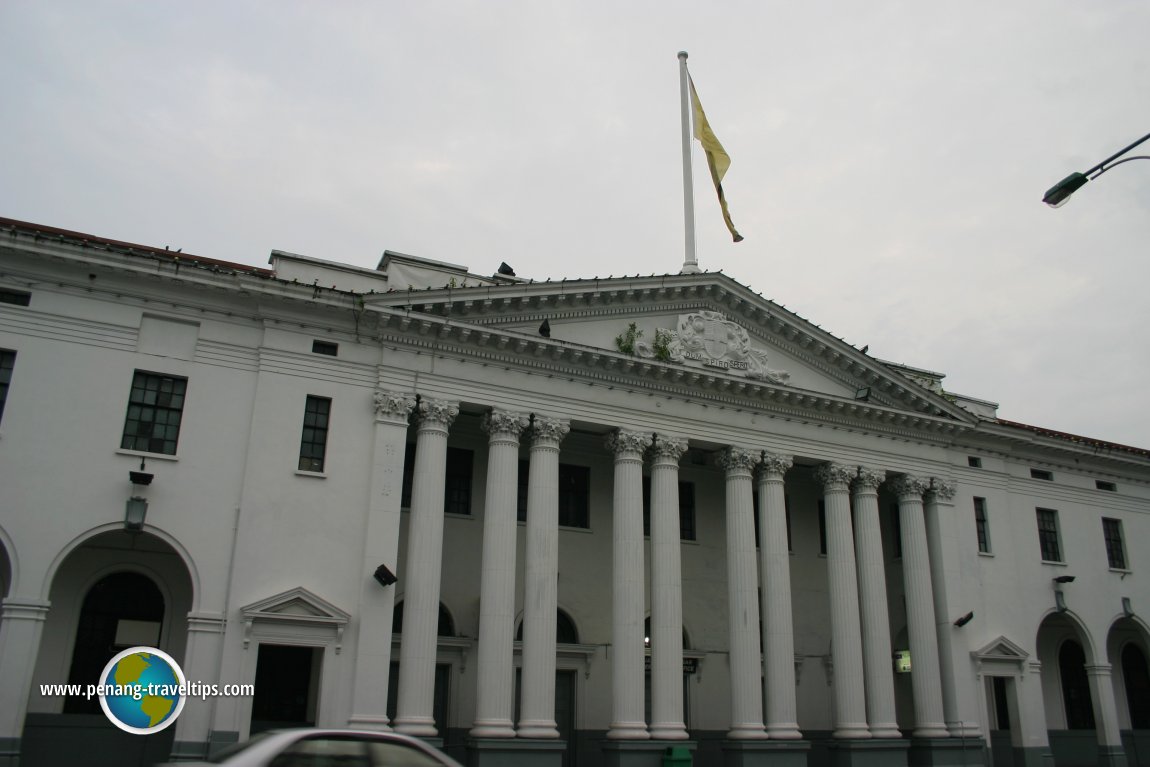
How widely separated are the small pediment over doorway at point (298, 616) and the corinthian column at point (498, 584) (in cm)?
338

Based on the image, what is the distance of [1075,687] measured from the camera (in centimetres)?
3241

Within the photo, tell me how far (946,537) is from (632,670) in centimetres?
1189

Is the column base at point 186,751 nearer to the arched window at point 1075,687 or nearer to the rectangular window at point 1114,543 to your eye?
the arched window at point 1075,687

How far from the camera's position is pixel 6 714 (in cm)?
1786

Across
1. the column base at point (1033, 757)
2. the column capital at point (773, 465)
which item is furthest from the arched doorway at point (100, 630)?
the column base at point (1033, 757)

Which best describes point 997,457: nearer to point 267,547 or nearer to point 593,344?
point 593,344

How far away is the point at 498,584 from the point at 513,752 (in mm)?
3755

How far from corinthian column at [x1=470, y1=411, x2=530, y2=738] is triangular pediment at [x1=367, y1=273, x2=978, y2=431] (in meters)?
2.00

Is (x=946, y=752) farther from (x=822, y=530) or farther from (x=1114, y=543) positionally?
(x=1114, y=543)

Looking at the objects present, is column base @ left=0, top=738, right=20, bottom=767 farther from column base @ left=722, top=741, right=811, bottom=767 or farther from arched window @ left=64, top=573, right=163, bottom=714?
column base @ left=722, top=741, right=811, bottom=767

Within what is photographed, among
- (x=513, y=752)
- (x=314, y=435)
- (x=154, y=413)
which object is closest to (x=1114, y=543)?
(x=513, y=752)

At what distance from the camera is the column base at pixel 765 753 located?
77.9ft

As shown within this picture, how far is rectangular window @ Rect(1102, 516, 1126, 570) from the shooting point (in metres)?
33.1

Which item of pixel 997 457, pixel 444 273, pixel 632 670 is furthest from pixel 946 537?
pixel 444 273
